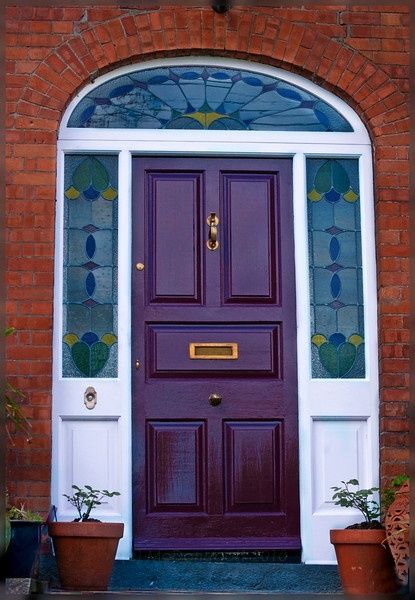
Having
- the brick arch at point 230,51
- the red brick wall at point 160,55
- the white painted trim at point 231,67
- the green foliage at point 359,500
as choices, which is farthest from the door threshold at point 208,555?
the brick arch at point 230,51

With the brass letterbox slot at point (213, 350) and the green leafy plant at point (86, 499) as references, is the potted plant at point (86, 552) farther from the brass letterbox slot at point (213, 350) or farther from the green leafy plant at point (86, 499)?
the brass letterbox slot at point (213, 350)

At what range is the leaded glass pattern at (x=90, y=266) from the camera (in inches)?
295

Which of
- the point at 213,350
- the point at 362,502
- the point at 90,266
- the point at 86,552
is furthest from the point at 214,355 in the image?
the point at 86,552

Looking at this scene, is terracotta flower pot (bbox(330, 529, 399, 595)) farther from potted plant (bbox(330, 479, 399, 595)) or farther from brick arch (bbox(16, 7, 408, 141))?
brick arch (bbox(16, 7, 408, 141))

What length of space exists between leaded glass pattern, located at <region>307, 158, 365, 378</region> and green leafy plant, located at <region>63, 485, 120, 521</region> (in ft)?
4.65

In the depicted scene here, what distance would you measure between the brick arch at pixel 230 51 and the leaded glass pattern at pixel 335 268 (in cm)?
38

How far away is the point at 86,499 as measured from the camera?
7.12 metres

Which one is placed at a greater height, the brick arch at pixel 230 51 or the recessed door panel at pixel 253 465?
the brick arch at pixel 230 51

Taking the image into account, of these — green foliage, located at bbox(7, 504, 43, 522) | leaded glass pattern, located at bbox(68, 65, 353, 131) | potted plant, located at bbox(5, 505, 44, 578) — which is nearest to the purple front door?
leaded glass pattern, located at bbox(68, 65, 353, 131)

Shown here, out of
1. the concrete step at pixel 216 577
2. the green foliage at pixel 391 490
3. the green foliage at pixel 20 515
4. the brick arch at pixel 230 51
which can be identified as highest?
the brick arch at pixel 230 51

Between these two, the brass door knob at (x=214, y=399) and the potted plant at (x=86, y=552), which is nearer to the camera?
the potted plant at (x=86, y=552)

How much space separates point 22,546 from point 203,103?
2938 mm

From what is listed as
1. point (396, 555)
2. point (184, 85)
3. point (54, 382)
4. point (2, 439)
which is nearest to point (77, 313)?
point (54, 382)

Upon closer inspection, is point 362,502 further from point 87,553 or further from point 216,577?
point 87,553
